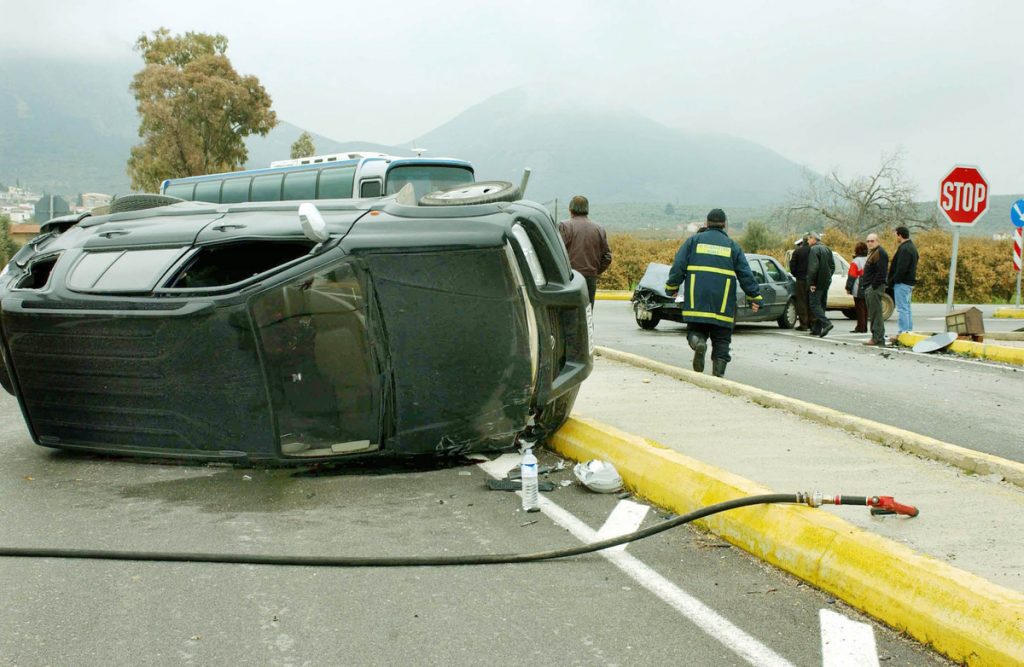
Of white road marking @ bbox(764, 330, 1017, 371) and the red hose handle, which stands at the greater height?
the red hose handle

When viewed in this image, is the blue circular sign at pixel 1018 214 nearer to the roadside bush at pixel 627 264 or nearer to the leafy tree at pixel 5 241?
the roadside bush at pixel 627 264

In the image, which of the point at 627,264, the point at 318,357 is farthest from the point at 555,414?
the point at 627,264

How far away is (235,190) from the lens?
22.4m

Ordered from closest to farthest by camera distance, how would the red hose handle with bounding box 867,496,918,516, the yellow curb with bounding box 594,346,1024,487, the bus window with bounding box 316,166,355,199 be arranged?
the red hose handle with bounding box 867,496,918,516 < the yellow curb with bounding box 594,346,1024,487 < the bus window with bounding box 316,166,355,199

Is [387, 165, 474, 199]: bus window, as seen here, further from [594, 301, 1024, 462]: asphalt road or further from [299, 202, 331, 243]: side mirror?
[299, 202, 331, 243]: side mirror

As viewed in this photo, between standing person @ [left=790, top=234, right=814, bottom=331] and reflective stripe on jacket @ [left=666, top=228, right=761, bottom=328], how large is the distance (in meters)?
8.25

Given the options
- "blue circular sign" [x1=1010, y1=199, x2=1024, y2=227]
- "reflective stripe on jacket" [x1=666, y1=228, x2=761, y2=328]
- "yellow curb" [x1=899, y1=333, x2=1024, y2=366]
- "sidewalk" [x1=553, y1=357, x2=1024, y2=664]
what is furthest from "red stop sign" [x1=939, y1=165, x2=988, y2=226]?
"sidewalk" [x1=553, y1=357, x2=1024, y2=664]

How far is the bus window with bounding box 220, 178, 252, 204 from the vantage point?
73.2 ft

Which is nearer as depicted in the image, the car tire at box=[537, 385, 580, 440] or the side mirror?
the side mirror

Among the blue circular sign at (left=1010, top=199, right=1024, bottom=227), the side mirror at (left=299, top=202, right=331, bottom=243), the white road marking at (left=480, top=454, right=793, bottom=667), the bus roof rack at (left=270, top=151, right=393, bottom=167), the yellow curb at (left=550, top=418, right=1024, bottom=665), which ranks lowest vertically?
the white road marking at (left=480, top=454, right=793, bottom=667)

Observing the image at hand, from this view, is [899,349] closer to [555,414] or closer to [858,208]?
[555,414]

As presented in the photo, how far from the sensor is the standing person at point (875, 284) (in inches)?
585

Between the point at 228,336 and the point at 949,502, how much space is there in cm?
386

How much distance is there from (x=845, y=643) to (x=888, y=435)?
A: 10.6 feet
